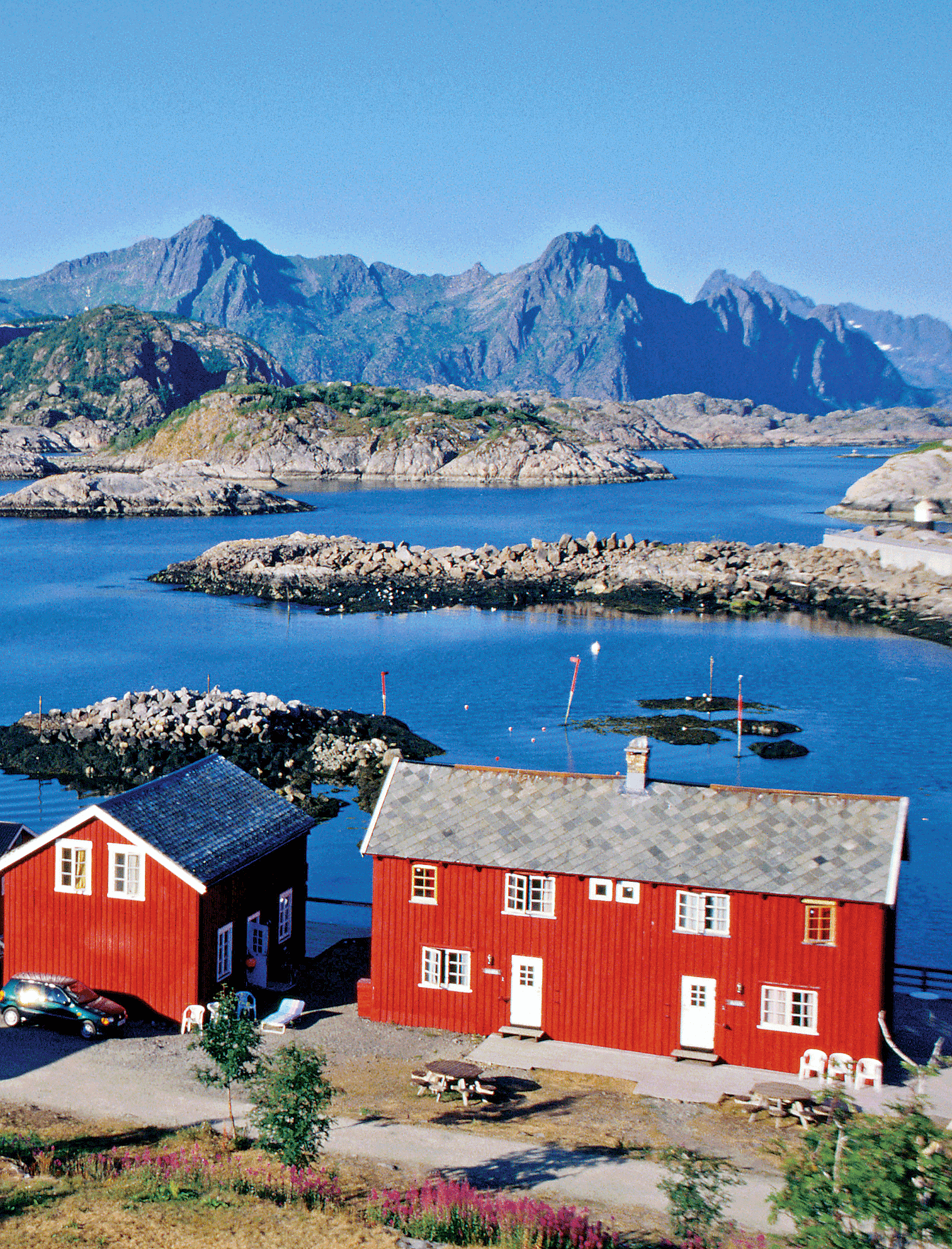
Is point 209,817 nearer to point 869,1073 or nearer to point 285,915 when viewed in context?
point 285,915

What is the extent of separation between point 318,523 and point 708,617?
54.2m

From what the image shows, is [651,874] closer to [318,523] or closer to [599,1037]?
[599,1037]

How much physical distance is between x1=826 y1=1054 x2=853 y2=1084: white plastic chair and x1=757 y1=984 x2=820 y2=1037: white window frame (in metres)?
0.41

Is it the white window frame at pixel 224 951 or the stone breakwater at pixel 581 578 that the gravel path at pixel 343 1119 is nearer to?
the white window frame at pixel 224 951

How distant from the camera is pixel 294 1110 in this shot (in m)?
13.4

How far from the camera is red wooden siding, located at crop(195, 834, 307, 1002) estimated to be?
1914 cm

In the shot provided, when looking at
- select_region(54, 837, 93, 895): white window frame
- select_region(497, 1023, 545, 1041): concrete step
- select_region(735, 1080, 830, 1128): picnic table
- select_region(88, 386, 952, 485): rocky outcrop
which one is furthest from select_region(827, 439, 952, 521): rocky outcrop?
select_region(54, 837, 93, 895): white window frame

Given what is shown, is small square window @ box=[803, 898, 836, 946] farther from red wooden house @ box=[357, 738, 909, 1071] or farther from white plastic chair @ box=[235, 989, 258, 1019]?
white plastic chair @ box=[235, 989, 258, 1019]

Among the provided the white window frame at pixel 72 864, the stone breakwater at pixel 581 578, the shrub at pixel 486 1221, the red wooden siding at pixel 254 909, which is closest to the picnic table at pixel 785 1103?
the shrub at pixel 486 1221

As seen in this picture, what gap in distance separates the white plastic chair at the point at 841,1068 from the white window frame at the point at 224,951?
8.93 m

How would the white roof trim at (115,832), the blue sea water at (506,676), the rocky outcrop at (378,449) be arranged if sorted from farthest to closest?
the rocky outcrop at (378,449) → the blue sea water at (506,676) → the white roof trim at (115,832)

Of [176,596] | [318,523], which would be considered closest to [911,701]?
[176,596]

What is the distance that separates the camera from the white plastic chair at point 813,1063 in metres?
17.3

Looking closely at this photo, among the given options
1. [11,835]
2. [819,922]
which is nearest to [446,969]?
[819,922]
